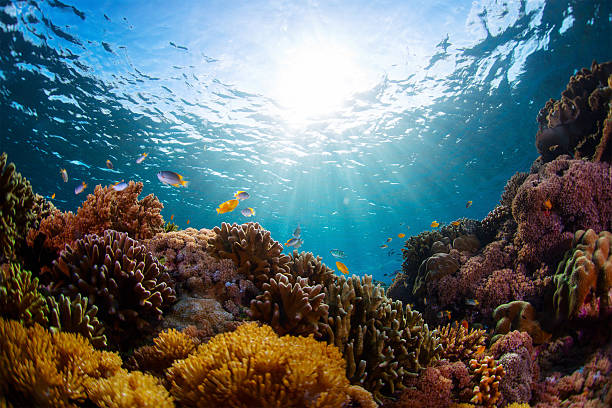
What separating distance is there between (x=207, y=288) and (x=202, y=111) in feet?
54.2

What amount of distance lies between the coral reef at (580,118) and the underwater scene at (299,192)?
58 millimetres

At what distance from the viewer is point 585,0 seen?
11289mm

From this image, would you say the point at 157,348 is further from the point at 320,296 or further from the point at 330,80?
the point at 330,80

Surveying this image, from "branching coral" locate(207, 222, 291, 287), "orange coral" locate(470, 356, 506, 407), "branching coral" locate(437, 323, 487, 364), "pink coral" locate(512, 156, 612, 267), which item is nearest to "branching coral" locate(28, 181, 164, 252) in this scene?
"branching coral" locate(207, 222, 291, 287)

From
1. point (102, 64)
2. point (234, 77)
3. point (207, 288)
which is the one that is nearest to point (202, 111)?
point (234, 77)

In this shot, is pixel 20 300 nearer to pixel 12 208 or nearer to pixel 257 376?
pixel 257 376

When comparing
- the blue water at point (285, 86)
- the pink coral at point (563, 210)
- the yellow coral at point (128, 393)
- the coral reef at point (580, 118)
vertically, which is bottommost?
the yellow coral at point (128, 393)

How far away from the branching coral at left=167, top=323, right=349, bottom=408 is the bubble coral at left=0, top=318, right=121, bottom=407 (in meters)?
0.58

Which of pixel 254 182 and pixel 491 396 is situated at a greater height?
pixel 254 182

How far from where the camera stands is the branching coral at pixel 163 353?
2480 mm

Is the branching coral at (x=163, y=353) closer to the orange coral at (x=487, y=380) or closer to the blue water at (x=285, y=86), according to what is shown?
the orange coral at (x=487, y=380)

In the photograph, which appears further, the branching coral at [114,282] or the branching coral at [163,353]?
the branching coral at [114,282]

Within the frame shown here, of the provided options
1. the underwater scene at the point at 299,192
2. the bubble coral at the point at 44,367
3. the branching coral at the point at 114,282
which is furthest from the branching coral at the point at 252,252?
the bubble coral at the point at 44,367

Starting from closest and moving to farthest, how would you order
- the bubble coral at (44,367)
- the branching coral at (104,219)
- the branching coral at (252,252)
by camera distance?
1. the bubble coral at (44,367)
2. the branching coral at (104,219)
3. the branching coral at (252,252)
